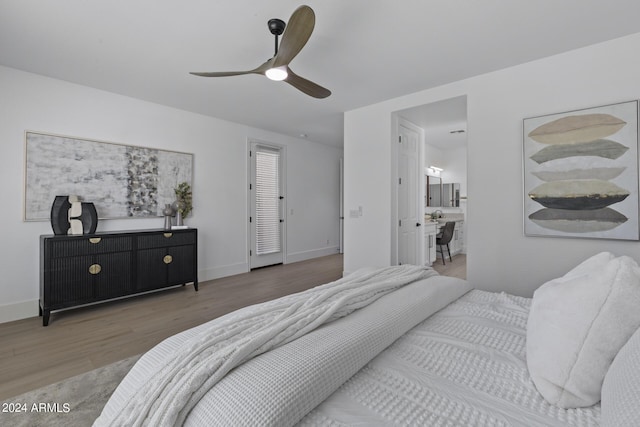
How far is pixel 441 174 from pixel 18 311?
7.93m

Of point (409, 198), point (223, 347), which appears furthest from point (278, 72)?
point (409, 198)

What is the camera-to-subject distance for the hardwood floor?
211 cm

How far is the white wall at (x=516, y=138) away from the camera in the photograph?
255 cm

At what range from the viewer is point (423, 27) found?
7.68ft

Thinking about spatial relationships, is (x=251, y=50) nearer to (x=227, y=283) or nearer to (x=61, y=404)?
(x=61, y=404)

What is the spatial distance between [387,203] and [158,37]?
10.1 feet

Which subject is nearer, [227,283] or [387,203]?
[387,203]

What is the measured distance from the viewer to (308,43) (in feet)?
8.27

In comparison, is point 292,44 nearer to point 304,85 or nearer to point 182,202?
point 304,85

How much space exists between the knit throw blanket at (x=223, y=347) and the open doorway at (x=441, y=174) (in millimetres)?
2782

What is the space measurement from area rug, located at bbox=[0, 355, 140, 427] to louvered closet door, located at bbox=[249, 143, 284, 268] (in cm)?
336

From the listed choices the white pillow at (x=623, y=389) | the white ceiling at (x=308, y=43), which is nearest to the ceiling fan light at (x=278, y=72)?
the white ceiling at (x=308, y=43)

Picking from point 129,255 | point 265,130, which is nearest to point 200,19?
point 129,255

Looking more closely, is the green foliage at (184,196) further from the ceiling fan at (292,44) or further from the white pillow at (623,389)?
the white pillow at (623,389)
